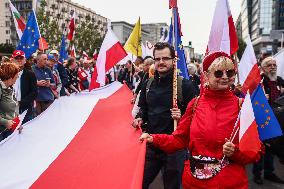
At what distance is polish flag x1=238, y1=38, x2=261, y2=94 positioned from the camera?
3.98 meters

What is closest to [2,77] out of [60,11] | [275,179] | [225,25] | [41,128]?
[41,128]

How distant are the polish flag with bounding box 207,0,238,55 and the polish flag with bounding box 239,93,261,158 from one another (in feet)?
6.41

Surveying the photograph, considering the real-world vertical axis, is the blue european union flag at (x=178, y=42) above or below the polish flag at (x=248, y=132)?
above

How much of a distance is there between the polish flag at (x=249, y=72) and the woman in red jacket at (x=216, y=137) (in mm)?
1011

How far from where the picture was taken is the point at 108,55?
8.25 m

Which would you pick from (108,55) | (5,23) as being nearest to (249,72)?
(108,55)

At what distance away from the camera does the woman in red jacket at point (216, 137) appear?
2854 mm

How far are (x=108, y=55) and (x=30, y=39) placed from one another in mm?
3288

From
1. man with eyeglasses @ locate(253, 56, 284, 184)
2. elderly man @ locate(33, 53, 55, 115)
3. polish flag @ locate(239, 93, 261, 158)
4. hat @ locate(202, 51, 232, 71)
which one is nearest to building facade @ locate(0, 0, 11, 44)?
elderly man @ locate(33, 53, 55, 115)

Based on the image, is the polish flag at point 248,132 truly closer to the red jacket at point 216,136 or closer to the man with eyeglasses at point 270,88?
the red jacket at point 216,136

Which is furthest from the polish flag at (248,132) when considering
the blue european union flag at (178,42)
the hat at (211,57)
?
the blue european union flag at (178,42)

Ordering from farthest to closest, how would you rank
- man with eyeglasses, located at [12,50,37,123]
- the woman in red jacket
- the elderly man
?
→ 1. the elderly man
2. man with eyeglasses, located at [12,50,37,123]
3. the woman in red jacket

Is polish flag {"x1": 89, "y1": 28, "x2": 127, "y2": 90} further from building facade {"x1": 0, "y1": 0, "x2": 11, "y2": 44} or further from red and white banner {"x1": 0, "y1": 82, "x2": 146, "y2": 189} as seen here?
building facade {"x1": 0, "y1": 0, "x2": 11, "y2": 44}

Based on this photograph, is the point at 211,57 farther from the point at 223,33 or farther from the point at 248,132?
the point at 223,33
